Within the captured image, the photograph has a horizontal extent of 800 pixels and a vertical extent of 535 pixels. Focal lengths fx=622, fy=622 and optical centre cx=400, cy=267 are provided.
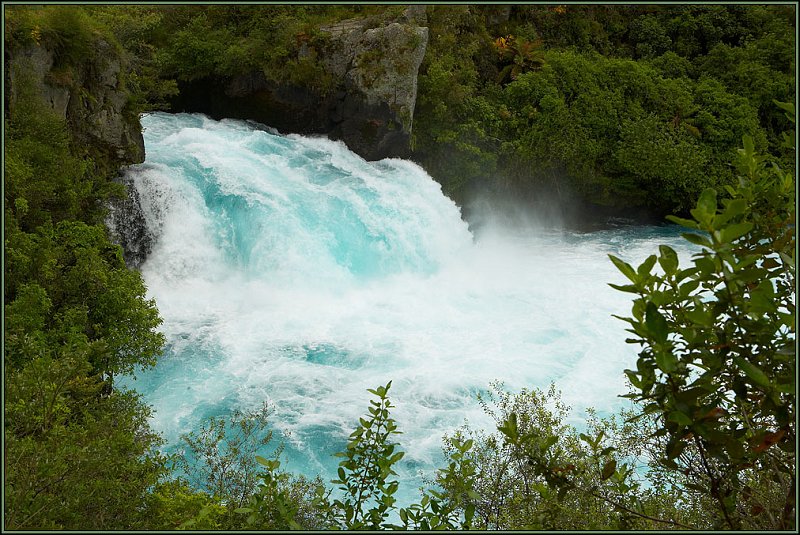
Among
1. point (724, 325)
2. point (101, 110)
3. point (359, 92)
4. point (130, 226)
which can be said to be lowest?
point (724, 325)

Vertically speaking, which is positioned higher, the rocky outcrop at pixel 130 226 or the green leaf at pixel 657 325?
the rocky outcrop at pixel 130 226

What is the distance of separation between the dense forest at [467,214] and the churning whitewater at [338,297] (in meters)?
0.73

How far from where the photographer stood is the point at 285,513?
275 centimetres

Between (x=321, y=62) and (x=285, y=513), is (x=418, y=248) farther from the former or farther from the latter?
(x=285, y=513)

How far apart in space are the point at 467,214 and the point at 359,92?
4.82 meters

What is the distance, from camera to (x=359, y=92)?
1612cm

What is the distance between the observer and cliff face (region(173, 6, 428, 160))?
1596cm

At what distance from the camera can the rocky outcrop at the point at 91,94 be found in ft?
32.0

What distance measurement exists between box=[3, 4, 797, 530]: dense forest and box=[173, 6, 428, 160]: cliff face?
13.2 inches

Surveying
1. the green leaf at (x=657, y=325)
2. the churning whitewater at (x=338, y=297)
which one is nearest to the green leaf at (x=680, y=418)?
the green leaf at (x=657, y=325)

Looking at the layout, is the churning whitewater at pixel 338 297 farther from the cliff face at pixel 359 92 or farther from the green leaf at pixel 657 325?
the green leaf at pixel 657 325

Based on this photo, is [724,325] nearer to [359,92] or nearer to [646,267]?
[646,267]

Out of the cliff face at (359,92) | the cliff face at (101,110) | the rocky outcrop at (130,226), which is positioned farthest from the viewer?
the cliff face at (359,92)

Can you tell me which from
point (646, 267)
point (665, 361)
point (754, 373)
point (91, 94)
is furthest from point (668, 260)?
point (91, 94)
